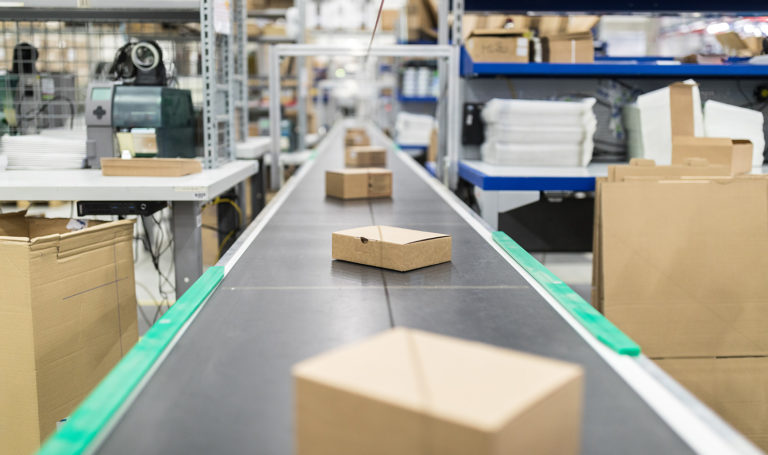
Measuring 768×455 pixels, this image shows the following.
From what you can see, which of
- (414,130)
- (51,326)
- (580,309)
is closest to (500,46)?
(580,309)

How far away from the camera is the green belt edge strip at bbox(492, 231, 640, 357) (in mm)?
990

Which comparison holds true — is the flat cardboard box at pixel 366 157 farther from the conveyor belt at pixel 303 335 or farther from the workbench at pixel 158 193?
the conveyor belt at pixel 303 335

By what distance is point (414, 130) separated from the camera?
6672mm

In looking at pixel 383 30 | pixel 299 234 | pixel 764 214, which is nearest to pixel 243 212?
pixel 299 234

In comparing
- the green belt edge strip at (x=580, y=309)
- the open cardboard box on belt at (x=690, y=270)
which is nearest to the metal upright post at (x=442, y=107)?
the open cardboard box on belt at (x=690, y=270)

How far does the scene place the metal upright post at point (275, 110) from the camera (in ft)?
10.6

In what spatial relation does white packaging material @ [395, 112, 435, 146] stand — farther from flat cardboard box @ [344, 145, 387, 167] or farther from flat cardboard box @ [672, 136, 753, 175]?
flat cardboard box @ [672, 136, 753, 175]

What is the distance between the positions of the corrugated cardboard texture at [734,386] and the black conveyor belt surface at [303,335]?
82cm

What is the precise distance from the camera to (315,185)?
307 cm

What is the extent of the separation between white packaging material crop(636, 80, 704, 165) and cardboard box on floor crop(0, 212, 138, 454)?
229 centimetres

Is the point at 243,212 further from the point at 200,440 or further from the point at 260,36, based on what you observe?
the point at 200,440

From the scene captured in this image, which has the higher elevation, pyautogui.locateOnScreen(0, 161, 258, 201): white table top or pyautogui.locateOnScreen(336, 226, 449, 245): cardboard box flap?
pyautogui.locateOnScreen(0, 161, 258, 201): white table top

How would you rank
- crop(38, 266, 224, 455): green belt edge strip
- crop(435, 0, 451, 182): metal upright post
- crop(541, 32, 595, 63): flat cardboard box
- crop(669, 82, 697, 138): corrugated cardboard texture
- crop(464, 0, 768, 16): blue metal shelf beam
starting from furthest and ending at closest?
crop(464, 0, 768, 16): blue metal shelf beam < crop(435, 0, 451, 182): metal upright post < crop(541, 32, 595, 63): flat cardboard box < crop(669, 82, 697, 138): corrugated cardboard texture < crop(38, 266, 224, 455): green belt edge strip

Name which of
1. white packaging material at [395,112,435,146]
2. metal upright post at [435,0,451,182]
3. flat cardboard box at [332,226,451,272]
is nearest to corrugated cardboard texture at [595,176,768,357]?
flat cardboard box at [332,226,451,272]
